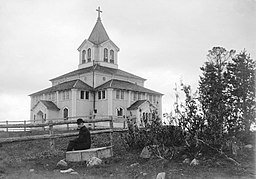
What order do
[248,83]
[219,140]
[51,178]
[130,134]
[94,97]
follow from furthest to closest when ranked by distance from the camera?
1. [94,97]
2. [248,83]
3. [130,134]
4. [219,140]
5. [51,178]

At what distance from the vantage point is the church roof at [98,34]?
50.8 m

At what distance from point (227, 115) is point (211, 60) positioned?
2136cm

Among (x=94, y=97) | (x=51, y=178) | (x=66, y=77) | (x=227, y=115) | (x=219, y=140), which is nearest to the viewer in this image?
(x=51, y=178)

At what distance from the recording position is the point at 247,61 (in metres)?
26.6

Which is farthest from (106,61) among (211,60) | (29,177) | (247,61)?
(29,177)

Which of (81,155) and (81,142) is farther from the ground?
(81,142)

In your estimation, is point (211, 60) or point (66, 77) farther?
point (66, 77)

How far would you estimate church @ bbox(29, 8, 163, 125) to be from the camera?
139 ft

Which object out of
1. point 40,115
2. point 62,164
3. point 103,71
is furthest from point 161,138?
point 40,115

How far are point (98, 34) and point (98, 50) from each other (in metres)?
3.35

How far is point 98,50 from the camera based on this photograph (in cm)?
4978

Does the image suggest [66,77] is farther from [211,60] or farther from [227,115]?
[227,115]

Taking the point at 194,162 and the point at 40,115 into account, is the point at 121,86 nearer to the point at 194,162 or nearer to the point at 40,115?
the point at 40,115

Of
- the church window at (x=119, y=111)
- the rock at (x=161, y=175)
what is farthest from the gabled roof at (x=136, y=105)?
the rock at (x=161, y=175)
